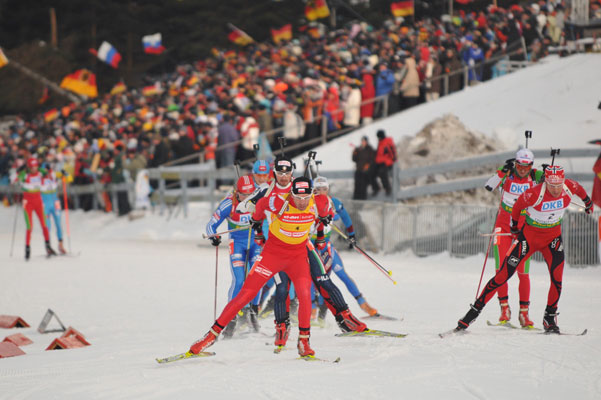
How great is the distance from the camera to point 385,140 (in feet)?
67.1

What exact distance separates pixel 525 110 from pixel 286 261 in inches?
681

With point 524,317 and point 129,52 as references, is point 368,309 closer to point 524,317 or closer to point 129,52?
point 524,317

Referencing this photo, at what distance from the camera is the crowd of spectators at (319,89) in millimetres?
26219

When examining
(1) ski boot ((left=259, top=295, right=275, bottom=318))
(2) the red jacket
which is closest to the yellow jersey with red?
(1) ski boot ((left=259, top=295, right=275, bottom=318))

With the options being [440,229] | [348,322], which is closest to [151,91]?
[440,229]

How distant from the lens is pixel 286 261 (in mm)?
9086

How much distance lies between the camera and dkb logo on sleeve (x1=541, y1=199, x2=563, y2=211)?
33.1 ft

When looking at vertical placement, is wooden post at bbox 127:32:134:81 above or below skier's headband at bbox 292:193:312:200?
above

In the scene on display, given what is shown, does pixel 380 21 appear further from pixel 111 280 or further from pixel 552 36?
pixel 111 280

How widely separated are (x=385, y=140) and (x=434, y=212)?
2.54m

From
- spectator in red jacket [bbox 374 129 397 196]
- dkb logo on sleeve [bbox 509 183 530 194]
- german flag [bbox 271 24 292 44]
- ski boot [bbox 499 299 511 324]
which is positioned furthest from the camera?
german flag [bbox 271 24 292 44]

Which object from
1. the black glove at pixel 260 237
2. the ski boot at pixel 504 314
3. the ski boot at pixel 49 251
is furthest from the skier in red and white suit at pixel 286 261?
the ski boot at pixel 49 251

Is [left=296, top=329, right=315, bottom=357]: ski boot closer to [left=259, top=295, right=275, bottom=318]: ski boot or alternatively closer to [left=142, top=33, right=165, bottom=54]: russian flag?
[left=259, top=295, right=275, bottom=318]: ski boot

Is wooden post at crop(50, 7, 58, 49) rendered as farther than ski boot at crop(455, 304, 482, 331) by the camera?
Yes
